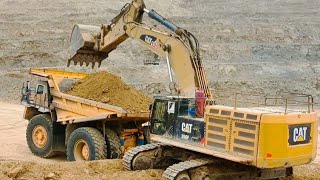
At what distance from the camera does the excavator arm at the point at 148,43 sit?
11125mm

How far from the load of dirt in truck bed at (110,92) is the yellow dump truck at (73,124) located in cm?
32

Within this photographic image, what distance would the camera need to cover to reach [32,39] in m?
32.7

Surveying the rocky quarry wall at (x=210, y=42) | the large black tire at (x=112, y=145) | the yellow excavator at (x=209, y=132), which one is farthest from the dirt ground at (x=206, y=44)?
the yellow excavator at (x=209, y=132)

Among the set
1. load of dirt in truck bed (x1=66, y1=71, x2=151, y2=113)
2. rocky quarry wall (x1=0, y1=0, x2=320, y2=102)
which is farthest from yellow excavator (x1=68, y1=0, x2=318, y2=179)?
rocky quarry wall (x1=0, y1=0, x2=320, y2=102)

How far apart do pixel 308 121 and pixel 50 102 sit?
6.55 metres

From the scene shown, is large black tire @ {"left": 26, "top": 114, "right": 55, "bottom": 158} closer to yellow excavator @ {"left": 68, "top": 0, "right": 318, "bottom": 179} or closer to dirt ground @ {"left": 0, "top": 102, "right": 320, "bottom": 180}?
dirt ground @ {"left": 0, "top": 102, "right": 320, "bottom": 180}

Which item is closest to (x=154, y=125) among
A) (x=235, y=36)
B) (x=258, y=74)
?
(x=258, y=74)

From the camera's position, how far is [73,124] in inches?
504

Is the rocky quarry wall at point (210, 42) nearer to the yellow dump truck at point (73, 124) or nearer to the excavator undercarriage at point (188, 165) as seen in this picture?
the yellow dump truck at point (73, 124)

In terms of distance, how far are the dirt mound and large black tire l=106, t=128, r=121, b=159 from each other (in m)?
1.34

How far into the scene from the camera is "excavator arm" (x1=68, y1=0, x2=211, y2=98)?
1112 centimetres

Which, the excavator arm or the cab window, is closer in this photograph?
the excavator arm

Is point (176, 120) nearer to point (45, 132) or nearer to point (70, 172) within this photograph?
point (70, 172)

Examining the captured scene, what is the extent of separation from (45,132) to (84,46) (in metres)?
2.28
